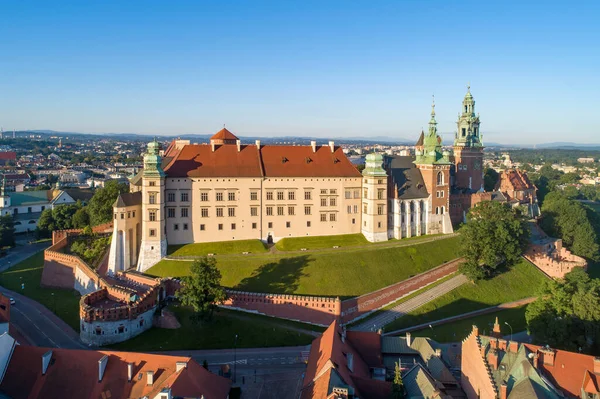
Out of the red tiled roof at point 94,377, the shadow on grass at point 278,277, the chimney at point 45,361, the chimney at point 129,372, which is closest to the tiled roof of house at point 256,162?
the shadow on grass at point 278,277

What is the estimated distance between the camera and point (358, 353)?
44.4m

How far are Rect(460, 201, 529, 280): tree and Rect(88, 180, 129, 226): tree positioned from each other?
56155mm

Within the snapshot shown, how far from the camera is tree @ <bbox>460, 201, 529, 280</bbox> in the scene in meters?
69.3

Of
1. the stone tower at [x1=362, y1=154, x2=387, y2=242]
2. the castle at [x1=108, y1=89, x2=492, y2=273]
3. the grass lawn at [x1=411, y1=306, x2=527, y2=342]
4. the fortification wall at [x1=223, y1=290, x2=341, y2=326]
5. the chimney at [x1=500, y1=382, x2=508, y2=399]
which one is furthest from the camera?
the stone tower at [x1=362, y1=154, x2=387, y2=242]

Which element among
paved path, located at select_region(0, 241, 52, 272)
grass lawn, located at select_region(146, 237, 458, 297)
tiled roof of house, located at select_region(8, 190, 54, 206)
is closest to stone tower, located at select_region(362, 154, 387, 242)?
grass lawn, located at select_region(146, 237, 458, 297)

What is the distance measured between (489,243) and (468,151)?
3189 centimetres

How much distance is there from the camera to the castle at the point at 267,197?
221 ft

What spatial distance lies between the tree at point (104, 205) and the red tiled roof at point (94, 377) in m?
47.8

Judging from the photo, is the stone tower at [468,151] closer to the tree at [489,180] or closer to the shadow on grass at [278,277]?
the tree at [489,180]

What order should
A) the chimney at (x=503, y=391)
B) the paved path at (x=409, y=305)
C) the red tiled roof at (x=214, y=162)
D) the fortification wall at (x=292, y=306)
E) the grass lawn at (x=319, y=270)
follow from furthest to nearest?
the red tiled roof at (x=214, y=162) < the grass lawn at (x=319, y=270) < the paved path at (x=409, y=305) < the fortification wall at (x=292, y=306) < the chimney at (x=503, y=391)

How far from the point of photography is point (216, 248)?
6912 cm

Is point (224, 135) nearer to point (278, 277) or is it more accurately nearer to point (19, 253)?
point (278, 277)

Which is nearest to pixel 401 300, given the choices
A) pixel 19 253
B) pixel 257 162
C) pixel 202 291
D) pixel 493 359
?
pixel 202 291

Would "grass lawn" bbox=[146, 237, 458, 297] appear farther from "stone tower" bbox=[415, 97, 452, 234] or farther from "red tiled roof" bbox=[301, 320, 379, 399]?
"red tiled roof" bbox=[301, 320, 379, 399]
